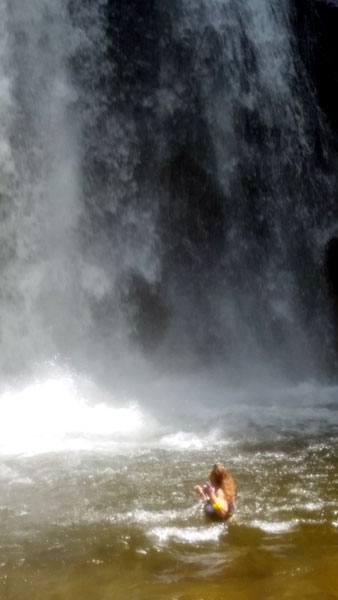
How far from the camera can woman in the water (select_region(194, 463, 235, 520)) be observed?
17.8 ft

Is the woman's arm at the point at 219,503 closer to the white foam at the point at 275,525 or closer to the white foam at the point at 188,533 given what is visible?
the white foam at the point at 188,533

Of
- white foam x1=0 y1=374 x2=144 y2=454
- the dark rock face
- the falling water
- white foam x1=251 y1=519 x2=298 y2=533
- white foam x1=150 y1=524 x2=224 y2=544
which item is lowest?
white foam x1=251 y1=519 x2=298 y2=533

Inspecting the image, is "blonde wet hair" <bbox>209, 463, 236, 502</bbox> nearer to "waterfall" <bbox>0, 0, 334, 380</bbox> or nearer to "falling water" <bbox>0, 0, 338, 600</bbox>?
"falling water" <bbox>0, 0, 338, 600</bbox>

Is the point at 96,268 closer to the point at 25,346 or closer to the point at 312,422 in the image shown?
the point at 25,346

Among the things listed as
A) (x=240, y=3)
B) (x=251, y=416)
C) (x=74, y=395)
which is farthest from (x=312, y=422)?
(x=240, y=3)

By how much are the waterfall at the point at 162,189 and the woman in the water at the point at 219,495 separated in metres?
7.82

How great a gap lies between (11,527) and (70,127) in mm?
10621

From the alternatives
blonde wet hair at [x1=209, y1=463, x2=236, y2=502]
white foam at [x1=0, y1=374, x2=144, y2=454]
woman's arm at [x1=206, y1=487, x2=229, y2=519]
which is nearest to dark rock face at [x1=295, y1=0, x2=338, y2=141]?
white foam at [x1=0, y1=374, x2=144, y2=454]

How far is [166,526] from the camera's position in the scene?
5.36 metres

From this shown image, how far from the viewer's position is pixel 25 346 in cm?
1312

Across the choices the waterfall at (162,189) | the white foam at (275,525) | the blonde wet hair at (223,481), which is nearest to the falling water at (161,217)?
the waterfall at (162,189)

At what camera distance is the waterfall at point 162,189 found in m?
13.3

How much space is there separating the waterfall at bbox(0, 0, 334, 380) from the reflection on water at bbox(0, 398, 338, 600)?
615 centimetres

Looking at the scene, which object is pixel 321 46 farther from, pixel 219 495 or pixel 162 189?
pixel 219 495
